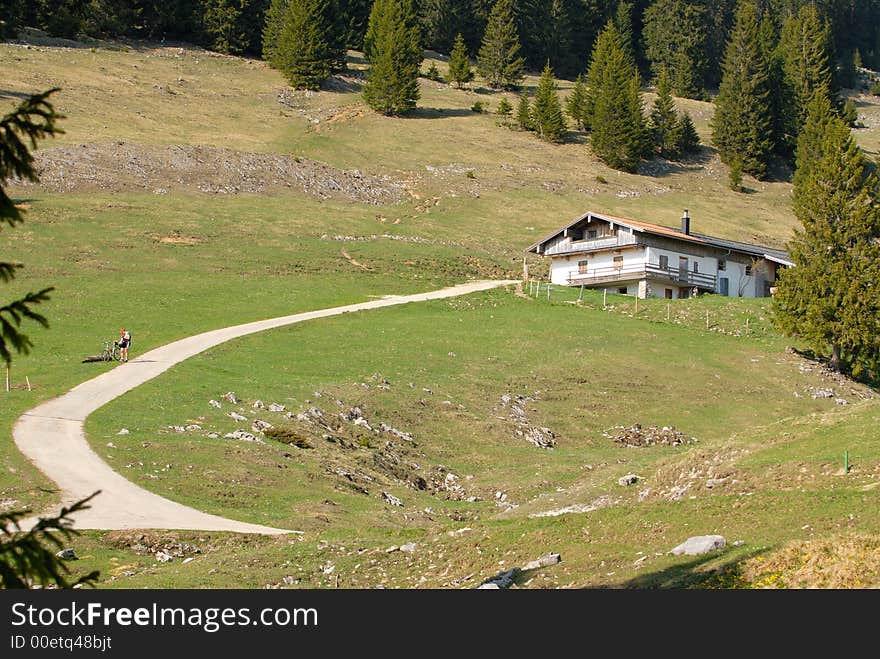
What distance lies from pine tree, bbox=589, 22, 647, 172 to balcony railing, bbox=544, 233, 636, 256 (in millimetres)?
43151

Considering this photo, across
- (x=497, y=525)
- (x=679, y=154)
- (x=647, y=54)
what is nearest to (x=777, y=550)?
(x=497, y=525)

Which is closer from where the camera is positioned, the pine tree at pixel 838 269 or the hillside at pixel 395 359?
the hillside at pixel 395 359

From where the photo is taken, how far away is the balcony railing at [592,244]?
282 ft

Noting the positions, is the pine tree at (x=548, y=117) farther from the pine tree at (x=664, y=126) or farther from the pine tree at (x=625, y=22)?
the pine tree at (x=625, y=22)

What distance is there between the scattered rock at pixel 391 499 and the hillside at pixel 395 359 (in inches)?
7.7

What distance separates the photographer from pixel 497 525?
29.1 meters

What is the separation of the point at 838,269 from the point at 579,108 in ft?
264

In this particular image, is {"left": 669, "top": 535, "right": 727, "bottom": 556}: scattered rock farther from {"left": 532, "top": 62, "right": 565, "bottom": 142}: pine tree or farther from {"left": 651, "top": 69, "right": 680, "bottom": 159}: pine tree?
{"left": 651, "top": 69, "right": 680, "bottom": 159}: pine tree

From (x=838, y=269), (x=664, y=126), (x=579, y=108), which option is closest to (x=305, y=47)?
(x=579, y=108)

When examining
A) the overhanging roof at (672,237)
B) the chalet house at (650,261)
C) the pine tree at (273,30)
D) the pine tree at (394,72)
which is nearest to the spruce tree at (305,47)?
the pine tree at (273,30)

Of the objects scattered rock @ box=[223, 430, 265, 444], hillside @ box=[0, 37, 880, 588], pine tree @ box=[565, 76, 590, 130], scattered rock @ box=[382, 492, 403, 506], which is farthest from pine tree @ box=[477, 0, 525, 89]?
scattered rock @ box=[382, 492, 403, 506]

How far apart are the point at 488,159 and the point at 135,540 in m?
97.6

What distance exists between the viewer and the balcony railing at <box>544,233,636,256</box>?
86.1 m

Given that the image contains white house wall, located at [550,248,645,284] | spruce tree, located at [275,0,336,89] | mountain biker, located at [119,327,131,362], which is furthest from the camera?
spruce tree, located at [275,0,336,89]
